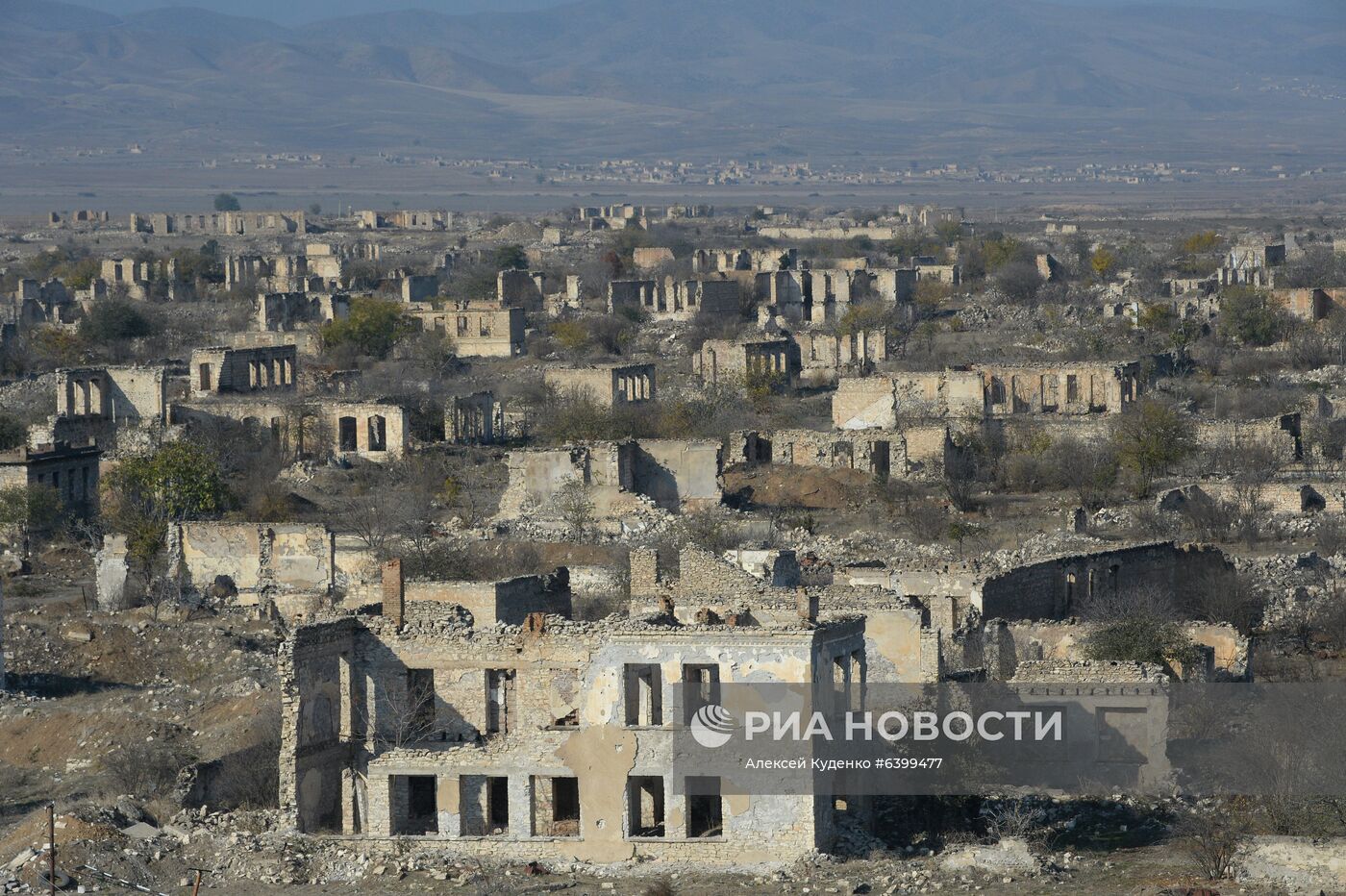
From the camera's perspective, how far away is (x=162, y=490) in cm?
3847

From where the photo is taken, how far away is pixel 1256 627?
99.1ft

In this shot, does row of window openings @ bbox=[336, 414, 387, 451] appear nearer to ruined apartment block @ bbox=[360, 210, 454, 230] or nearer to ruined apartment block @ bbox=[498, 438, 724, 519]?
ruined apartment block @ bbox=[498, 438, 724, 519]

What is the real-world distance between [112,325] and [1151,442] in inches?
1154

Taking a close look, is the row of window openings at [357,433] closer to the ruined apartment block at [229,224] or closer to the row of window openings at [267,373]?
the row of window openings at [267,373]

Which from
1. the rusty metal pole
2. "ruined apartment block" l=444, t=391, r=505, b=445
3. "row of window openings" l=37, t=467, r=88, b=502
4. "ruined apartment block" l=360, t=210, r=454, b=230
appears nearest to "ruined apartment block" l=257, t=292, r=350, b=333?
"ruined apartment block" l=444, t=391, r=505, b=445

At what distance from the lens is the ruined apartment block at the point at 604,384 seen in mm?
51344

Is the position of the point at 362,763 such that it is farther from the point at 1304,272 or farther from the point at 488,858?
the point at 1304,272

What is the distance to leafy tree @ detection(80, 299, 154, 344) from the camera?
64188 millimetres

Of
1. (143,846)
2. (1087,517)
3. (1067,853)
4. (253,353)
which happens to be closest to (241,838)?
(143,846)

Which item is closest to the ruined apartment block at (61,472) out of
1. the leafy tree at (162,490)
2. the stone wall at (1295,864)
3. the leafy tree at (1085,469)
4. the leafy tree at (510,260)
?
the leafy tree at (162,490)

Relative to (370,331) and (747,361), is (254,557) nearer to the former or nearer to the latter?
(747,361)

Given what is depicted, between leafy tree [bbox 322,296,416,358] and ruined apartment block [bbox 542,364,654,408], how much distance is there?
9.04 meters

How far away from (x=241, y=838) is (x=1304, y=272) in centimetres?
5572

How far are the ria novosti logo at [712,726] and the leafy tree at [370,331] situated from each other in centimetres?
3956
